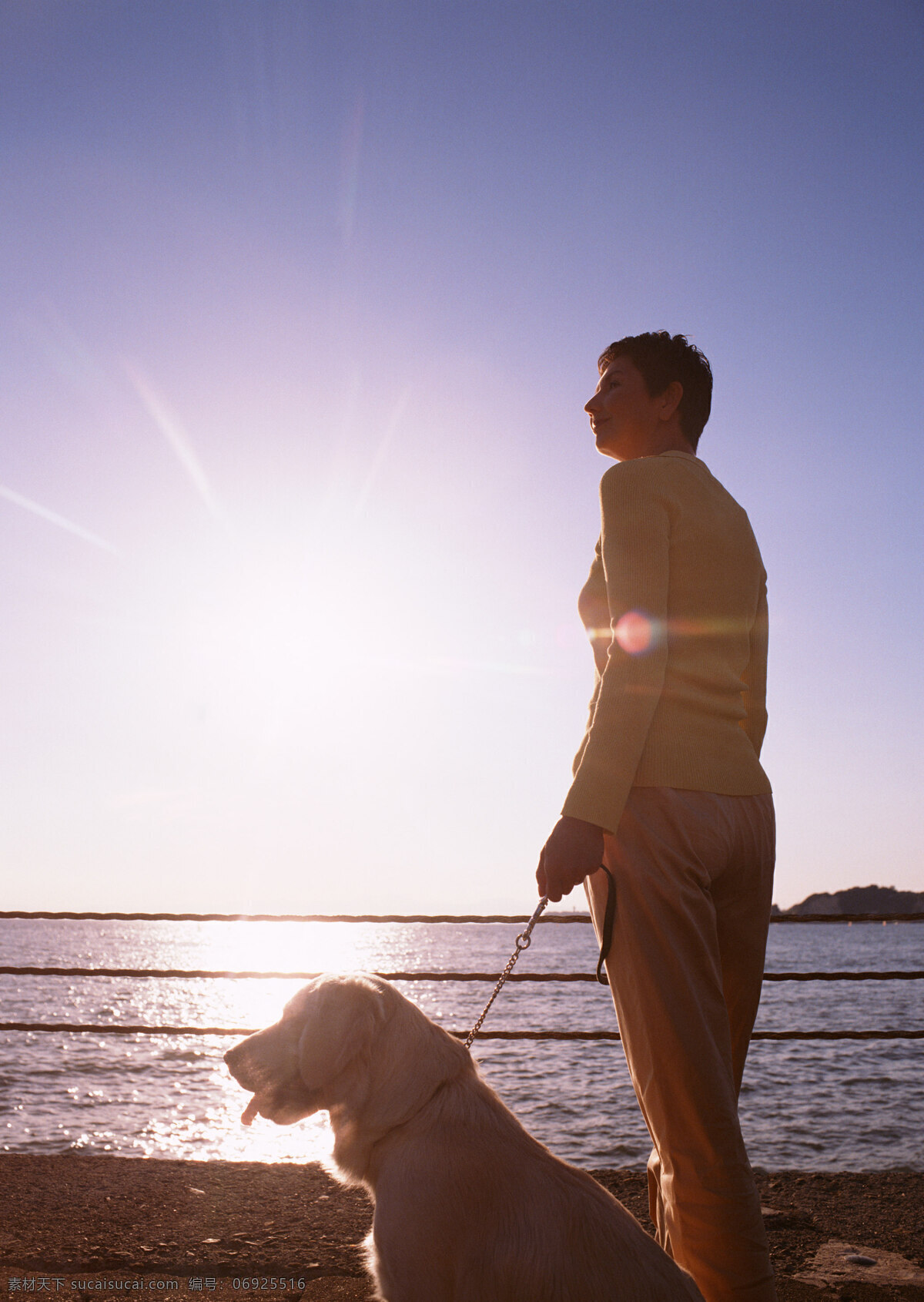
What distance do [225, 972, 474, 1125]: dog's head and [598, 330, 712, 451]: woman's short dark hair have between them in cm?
170

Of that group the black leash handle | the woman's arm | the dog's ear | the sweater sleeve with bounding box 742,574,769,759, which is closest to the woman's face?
the woman's arm

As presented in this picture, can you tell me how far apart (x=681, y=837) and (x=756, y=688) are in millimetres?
597

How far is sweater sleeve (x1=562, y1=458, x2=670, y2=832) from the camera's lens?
1754mm

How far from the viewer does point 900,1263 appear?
115 inches

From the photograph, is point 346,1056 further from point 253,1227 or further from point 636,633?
point 253,1227

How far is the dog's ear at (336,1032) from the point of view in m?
1.96

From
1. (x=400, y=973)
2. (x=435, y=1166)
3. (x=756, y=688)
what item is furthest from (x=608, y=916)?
(x=400, y=973)

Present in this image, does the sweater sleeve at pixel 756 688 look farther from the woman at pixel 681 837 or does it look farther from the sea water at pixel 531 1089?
the sea water at pixel 531 1089

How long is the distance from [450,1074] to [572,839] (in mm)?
702

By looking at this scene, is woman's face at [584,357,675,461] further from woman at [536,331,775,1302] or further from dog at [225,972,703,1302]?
dog at [225,972,703,1302]

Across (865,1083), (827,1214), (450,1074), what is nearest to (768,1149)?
(865,1083)

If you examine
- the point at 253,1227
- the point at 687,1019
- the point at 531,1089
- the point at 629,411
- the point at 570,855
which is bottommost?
the point at 531,1089

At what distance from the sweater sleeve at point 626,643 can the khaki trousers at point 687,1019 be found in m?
0.10

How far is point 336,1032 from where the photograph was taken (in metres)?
1.96
